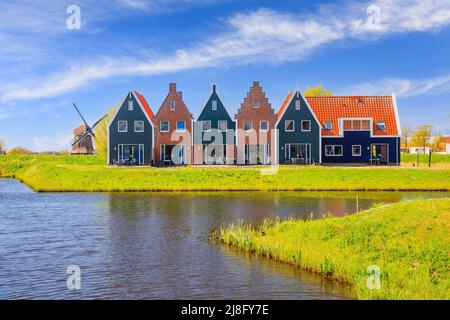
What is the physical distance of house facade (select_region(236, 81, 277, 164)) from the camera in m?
61.7

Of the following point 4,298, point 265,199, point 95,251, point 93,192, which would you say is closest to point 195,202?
point 265,199

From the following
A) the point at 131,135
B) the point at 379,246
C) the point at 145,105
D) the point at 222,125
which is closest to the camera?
the point at 379,246

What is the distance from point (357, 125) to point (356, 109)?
2648mm

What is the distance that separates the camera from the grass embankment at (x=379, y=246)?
13664 millimetres

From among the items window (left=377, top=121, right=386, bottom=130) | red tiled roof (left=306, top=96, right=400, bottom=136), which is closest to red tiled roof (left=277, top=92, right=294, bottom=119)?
red tiled roof (left=306, top=96, right=400, bottom=136)

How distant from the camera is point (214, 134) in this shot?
62.0 metres

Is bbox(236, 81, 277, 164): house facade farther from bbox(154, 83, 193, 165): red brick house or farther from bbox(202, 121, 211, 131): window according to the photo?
bbox(154, 83, 193, 165): red brick house

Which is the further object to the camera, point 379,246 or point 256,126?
point 256,126

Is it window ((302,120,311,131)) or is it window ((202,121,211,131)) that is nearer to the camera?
window ((302,120,311,131))

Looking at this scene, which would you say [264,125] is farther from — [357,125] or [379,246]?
[379,246]

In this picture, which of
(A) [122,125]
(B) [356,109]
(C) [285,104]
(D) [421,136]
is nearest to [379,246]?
(C) [285,104]

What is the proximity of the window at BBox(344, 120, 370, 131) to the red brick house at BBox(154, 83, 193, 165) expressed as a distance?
20.4 m

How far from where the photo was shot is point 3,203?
122 feet
